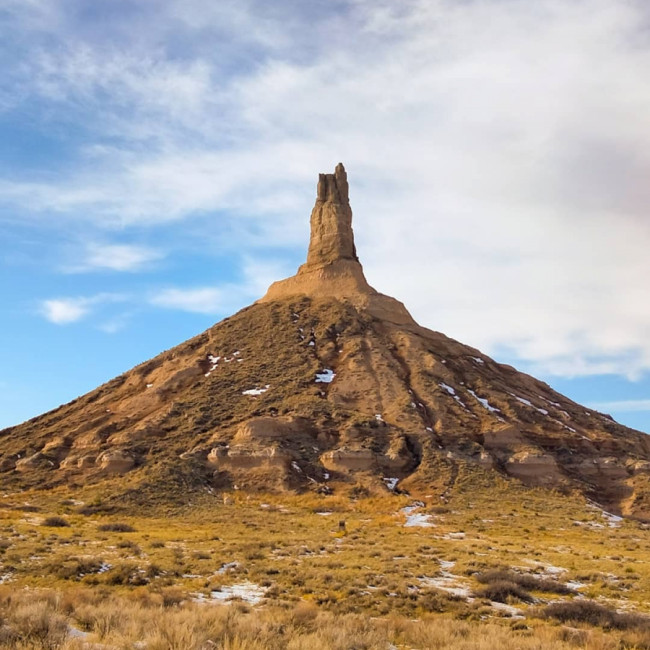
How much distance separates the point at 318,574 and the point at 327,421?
1330 inches

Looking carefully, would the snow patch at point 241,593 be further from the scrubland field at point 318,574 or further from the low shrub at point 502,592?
the low shrub at point 502,592

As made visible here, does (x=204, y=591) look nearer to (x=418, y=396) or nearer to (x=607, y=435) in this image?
(x=418, y=396)

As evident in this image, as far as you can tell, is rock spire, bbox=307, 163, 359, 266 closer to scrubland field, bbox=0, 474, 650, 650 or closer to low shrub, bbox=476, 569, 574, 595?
scrubland field, bbox=0, 474, 650, 650

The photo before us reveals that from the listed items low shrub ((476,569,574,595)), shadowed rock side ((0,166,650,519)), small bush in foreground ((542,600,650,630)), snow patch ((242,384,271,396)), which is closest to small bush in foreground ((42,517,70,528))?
shadowed rock side ((0,166,650,519))

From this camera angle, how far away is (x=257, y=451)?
49.0m

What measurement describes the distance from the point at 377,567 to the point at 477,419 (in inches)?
1420

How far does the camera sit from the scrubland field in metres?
11.2

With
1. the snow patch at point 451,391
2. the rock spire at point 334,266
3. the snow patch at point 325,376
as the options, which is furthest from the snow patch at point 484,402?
the rock spire at point 334,266

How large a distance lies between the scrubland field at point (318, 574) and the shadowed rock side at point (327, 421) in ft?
13.4

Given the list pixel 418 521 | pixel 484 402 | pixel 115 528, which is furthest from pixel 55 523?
pixel 484 402

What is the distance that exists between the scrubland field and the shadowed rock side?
4.08m

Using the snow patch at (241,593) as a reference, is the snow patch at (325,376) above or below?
above

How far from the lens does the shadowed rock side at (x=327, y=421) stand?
160ft

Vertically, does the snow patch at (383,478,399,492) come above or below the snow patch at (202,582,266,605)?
above
